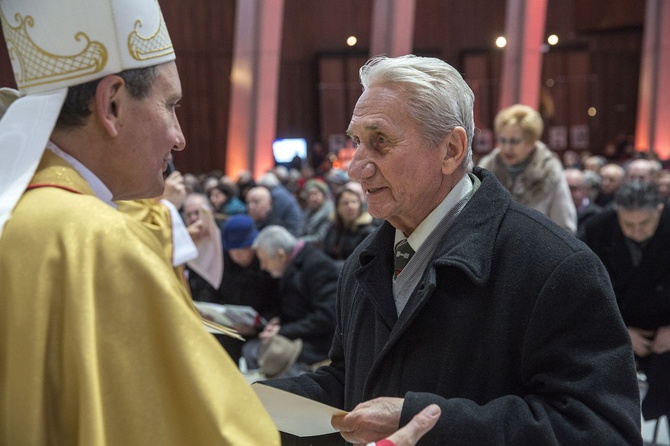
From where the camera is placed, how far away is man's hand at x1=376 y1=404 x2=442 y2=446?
1.52m

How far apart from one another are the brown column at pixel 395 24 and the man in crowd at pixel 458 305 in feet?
44.1

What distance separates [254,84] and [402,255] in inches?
527

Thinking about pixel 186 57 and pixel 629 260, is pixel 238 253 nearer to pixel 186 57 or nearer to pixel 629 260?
pixel 629 260

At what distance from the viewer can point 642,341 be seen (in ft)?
Result: 14.6

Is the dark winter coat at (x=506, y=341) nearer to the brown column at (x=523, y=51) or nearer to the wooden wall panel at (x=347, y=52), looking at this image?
the brown column at (x=523, y=51)

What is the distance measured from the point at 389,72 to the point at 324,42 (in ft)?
62.0

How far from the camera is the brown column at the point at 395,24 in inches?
600

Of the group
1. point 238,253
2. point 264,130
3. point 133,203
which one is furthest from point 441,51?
point 133,203

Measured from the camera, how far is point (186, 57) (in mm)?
19047

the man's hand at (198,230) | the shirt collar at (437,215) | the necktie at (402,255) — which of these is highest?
the shirt collar at (437,215)

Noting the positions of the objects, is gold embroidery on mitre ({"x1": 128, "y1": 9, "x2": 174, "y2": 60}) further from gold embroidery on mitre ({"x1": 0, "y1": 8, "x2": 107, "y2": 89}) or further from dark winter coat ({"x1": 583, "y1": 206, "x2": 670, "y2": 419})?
dark winter coat ({"x1": 583, "y1": 206, "x2": 670, "y2": 419})

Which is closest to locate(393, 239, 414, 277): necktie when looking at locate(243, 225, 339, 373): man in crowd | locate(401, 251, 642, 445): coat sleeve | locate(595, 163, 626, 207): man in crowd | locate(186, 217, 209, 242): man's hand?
locate(401, 251, 642, 445): coat sleeve

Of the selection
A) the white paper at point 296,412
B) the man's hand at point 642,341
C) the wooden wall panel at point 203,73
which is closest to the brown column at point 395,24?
the wooden wall panel at point 203,73

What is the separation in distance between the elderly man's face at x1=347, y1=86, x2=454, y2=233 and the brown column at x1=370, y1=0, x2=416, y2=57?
13442mm
